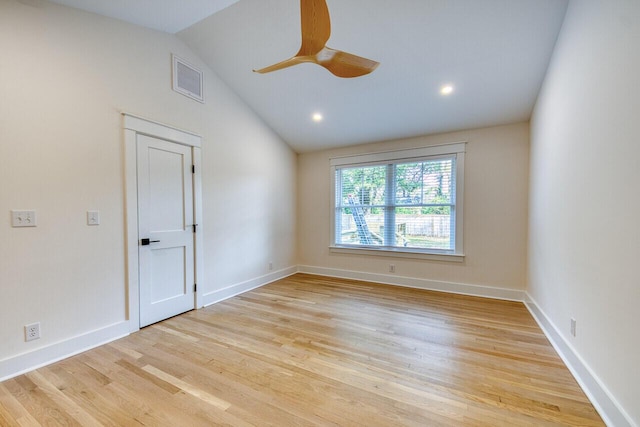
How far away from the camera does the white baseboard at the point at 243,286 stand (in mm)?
3578

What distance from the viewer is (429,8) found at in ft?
8.17

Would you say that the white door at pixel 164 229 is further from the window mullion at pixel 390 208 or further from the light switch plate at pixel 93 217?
the window mullion at pixel 390 208

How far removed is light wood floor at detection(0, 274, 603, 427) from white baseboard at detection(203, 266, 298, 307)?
1.44 feet

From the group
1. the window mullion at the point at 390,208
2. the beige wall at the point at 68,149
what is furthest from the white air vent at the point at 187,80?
the window mullion at the point at 390,208

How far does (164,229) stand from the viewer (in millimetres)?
3039

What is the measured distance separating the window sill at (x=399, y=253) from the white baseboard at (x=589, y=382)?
140cm

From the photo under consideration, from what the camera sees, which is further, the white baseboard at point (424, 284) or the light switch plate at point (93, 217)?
the white baseboard at point (424, 284)

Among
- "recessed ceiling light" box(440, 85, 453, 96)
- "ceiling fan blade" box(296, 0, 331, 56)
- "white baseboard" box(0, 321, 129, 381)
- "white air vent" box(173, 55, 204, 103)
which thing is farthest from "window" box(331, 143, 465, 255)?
"white baseboard" box(0, 321, 129, 381)

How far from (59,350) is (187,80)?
9.76 feet

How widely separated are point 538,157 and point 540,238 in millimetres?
941

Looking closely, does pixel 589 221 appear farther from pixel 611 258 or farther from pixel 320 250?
pixel 320 250

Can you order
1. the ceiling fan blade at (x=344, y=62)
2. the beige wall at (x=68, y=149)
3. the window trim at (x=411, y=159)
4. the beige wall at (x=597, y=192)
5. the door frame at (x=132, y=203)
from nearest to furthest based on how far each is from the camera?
the beige wall at (x=597, y=192)
the ceiling fan blade at (x=344, y=62)
the beige wall at (x=68, y=149)
the door frame at (x=132, y=203)
the window trim at (x=411, y=159)

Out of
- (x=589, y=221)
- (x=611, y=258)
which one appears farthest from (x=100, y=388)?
(x=589, y=221)

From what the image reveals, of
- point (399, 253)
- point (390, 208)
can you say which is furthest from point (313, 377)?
point (390, 208)
